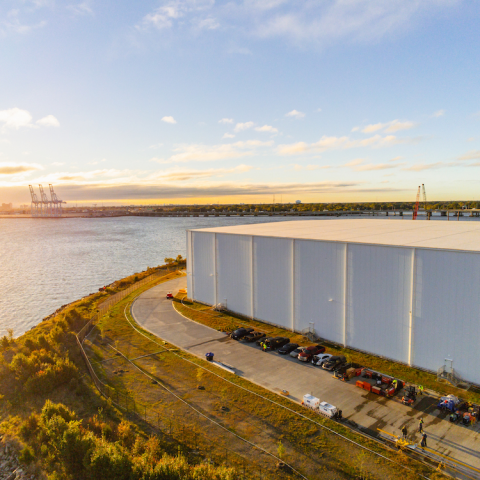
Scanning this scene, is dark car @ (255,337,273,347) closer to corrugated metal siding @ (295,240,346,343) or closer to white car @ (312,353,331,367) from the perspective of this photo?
corrugated metal siding @ (295,240,346,343)

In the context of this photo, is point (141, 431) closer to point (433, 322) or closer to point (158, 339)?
point (158, 339)

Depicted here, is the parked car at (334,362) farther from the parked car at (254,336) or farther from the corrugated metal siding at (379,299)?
the parked car at (254,336)

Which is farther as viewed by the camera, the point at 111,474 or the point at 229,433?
the point at 229,433

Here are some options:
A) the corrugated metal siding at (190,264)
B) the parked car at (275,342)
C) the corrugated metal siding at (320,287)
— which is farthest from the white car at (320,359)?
the corrugated metal siding at (190,264)

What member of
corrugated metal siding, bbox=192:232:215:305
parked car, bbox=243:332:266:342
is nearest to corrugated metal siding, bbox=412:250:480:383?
parked car, bbox=243:332:266:342

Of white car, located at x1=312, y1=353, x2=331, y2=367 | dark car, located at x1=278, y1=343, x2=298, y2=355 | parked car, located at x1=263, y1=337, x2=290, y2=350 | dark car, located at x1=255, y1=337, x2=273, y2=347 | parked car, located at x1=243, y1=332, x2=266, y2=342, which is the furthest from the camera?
parked car, located at x1=243, y1=332, x2=266, y2=342

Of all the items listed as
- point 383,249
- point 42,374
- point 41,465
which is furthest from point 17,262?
point 383,249

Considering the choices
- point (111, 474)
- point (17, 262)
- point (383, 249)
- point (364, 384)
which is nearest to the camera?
point (111, 474)
